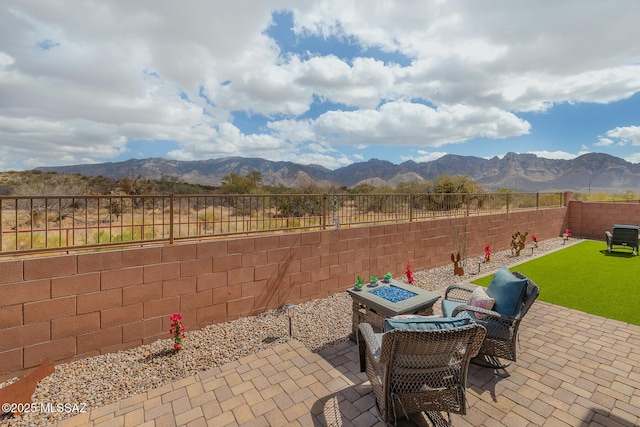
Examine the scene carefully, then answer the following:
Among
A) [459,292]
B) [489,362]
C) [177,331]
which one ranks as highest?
[459,292]

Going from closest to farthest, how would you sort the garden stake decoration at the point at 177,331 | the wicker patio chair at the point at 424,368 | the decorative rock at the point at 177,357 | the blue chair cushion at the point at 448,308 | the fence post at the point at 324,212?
the wicker patio chair at the point at 424,368 → the decorative rock at the point at 177,357 → the blue chair cushion at the point at 448,308 → the garden stake decoration at the point at 177,331 → the fence post at the point at 324,212

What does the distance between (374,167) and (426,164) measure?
750 inches

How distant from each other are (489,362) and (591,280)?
17.5 ft

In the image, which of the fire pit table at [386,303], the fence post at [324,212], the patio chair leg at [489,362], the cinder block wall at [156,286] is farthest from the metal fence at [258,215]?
the patio chair leg at [489,362]

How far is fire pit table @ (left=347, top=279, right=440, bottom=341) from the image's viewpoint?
10.8 ft

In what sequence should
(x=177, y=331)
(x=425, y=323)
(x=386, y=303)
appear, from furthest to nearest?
(x=177, y=331)
(x=386, y=303)
(x=425, y=323)

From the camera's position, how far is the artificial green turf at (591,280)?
15.8 feet

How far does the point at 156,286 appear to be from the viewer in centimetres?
369

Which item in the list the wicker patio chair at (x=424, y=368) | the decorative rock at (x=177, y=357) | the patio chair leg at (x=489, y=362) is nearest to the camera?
the wicker patio chair at (x=424, y=368)

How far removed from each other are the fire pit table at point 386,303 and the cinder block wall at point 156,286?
5.13 ft

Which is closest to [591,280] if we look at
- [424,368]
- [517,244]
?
[517,244]

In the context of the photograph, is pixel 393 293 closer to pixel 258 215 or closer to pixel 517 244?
pixel 258 215

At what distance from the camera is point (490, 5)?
5.70m

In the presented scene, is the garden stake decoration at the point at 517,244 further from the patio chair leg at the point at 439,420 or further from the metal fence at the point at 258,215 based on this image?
the patio chair leg at the point at 439,420
